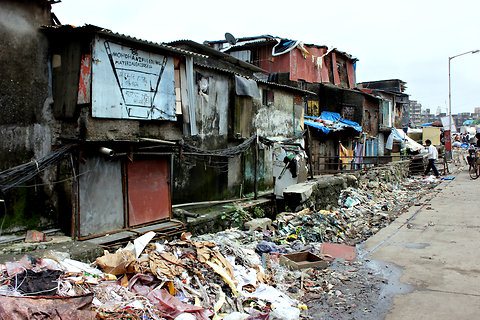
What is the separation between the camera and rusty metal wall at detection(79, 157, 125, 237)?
26.0ft

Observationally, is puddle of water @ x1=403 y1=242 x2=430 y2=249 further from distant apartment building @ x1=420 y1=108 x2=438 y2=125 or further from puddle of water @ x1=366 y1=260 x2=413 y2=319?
distant apartment building @ x1=420 y1=108 x2=438 y2=125

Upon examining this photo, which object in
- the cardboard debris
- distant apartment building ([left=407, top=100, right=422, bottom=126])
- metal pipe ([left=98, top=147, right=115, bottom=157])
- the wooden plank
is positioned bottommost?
the cardboard debris

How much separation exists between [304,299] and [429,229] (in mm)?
5774

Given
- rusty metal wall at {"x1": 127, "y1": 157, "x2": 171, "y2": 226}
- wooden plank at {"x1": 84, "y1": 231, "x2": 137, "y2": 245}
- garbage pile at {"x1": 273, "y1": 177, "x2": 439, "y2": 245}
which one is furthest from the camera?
garbage pile at {"x1": 273, "y1": 177, "x2": 439, "y2": 245}

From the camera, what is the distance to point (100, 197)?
8305 millimetres

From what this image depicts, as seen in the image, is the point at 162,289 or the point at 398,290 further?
the point at 398,290

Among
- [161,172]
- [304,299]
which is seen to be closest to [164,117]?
[161,172]

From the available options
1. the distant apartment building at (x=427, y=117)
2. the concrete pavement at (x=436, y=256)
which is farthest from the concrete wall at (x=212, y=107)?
the distant apartment building at (x=427, y=117)

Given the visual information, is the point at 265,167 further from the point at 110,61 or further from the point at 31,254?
the point at 31,254

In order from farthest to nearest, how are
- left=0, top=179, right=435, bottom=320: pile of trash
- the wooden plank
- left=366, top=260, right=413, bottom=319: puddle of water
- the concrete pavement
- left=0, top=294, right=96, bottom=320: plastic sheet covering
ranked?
1. the wooden plank
2. left=366, top=260, right=413, bottom=319: puddle of water
3. the concrete pavement
4. left=0, top=179, right=435, bottom=320: pile of trash
5. left=0, top=294, right=96, bottom=320: plastic sheet covering

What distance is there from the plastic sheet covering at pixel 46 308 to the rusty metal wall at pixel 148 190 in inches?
191

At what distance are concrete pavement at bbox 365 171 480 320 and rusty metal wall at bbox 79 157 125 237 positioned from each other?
17.5 ft

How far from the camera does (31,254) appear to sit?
231 inches

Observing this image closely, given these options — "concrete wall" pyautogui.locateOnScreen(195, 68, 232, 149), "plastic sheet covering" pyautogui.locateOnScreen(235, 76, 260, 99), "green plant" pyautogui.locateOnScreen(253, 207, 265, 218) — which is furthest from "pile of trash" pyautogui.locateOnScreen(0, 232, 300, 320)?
"plastic sheet covering" pyautogui.locateOnScreen(235, 76, 260, 99)
